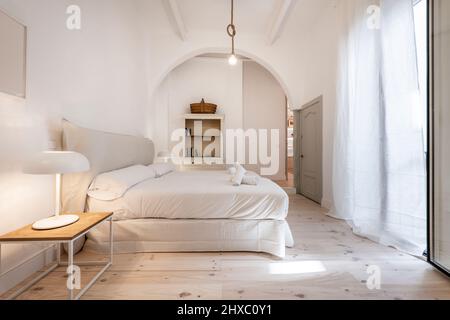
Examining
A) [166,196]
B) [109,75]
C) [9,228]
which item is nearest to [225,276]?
[166,196]

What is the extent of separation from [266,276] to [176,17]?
12.0 ft

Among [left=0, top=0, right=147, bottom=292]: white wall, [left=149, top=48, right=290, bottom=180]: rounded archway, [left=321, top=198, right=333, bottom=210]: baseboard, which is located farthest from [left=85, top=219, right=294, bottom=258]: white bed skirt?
[left=149, top=48, right=290, bottom=180]: rounded archway

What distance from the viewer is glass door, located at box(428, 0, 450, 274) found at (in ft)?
5.10

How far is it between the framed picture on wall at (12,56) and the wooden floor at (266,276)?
4.46ft

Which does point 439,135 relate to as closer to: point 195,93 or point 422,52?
point 422,52

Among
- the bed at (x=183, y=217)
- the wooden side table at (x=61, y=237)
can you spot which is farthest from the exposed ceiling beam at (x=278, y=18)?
the wooden side table at (x=61, y=237)

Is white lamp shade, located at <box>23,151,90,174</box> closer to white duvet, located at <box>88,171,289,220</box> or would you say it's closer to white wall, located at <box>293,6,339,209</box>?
white duvet, located at <box>88,171,289,220</box>

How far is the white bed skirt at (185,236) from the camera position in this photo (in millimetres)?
1882

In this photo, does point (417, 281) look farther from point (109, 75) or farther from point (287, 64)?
point (287, 64)

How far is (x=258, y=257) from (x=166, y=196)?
974 mm

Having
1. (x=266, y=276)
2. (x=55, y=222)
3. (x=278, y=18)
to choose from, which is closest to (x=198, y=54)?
(x=278, y=18)

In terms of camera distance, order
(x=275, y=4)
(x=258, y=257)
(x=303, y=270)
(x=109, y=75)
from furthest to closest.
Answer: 1. (x=275, y=4)
2. (x=109, y=75)
3. (x=258, y=257)
4. (x=303, y=270)

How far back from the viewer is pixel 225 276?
1.57 meters

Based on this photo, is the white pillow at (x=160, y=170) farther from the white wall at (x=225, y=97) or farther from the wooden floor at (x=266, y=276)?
the white wall at (x=225, y=97)
